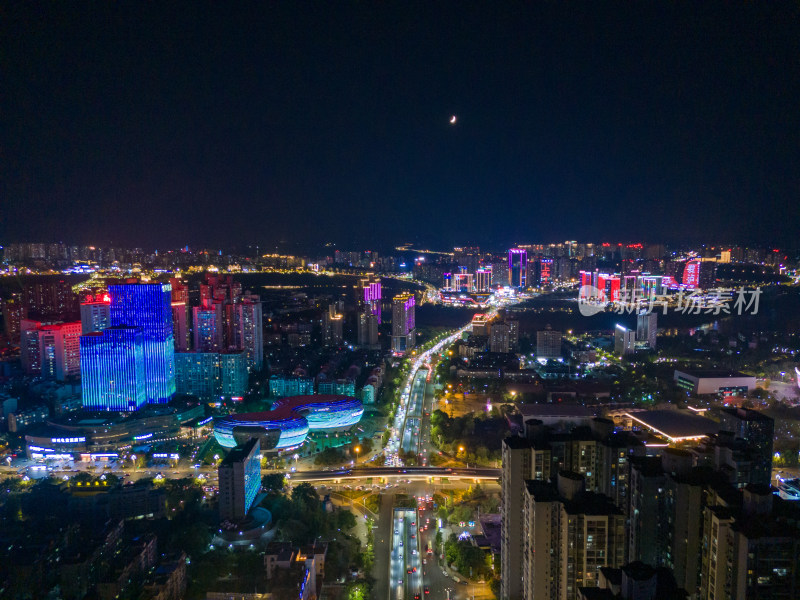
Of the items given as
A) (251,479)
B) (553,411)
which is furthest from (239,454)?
(553,411)

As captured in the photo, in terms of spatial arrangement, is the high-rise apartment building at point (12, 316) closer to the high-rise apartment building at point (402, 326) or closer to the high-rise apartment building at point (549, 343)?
the high-rise apartment building at point (402, 326)

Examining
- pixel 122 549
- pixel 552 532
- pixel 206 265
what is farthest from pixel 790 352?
pixel 206 265

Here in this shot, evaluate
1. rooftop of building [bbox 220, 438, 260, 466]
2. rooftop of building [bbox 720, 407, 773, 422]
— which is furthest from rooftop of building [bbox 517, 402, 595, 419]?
rooftop of building [bbox 220, 438, 260, 466]

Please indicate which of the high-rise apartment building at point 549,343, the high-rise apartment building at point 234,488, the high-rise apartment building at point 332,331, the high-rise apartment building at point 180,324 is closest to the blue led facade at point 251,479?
the high-rise apartment building at point 234,488

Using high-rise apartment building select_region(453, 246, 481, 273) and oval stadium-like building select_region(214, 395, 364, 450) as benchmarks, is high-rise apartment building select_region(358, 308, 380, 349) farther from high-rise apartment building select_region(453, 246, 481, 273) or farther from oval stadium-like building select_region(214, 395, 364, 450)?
high-rise apartment building select_region(453, 246, 481, 273)

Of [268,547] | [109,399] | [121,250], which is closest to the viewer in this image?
[268,547]

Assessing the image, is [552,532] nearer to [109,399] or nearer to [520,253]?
[109,399]

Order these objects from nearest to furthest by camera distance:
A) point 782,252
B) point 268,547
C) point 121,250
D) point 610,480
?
point 610,480 → point 268,547 → point 782,252 → point 121,250
